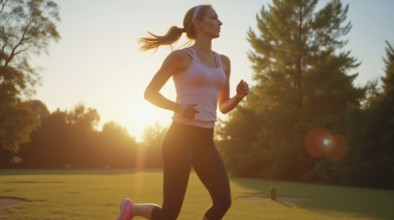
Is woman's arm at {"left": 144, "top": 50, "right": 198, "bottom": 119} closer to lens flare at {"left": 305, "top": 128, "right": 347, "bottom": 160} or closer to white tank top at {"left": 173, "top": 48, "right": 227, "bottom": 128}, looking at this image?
white tank top at {"left": 173, "top": 48, "right": 227, "bottom": 128}

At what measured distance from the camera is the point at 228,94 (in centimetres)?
495

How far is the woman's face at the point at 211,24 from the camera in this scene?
4.58m

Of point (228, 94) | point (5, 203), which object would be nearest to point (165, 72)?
point (228, 94)

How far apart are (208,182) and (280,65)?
115 ft

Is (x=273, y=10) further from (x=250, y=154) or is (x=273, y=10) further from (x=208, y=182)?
(x=208, y=182)

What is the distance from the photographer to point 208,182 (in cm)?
439

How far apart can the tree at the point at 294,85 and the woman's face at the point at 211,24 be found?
1051 inches

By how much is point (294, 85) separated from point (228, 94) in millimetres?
34467

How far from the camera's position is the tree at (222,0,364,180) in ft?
109

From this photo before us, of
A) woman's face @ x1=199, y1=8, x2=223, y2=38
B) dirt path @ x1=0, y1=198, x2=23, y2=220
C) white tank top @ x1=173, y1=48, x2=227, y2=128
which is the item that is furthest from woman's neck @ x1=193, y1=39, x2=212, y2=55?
dirt path @ x1=0, y1=198, x2=23, y2=220

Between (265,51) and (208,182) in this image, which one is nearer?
(208,182)

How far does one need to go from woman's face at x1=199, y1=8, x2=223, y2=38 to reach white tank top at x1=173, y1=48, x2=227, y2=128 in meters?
0.36

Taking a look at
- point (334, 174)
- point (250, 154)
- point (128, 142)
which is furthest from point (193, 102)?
point (128, 142)

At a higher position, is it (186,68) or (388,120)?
(388,120)
